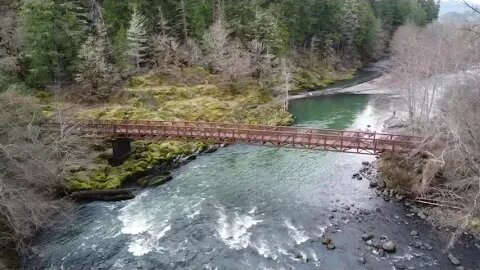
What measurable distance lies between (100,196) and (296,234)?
1500cm

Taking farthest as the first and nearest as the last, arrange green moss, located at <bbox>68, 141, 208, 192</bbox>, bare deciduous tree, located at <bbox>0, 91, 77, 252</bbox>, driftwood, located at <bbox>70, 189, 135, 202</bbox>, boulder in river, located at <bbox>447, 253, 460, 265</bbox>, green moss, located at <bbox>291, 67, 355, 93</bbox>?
green moss, located at <bbox>291, 67, 355, 93</bbox>, green moss, located at <bbox>68, 141, 208, 192</bbox>, driftwood, located at <bbox>70, 189, 135, 202</bbox>, bare deciduous tree, located at <bbox>0, 91, 77, 252</bbox>, boulder in river, located at <bbox>447, 253, 460, 265</bbox>

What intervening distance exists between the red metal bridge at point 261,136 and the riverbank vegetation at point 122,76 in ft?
7.09

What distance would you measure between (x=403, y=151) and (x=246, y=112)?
915 inches

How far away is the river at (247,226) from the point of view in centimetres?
2000

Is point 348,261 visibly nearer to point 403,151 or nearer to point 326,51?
point 403,151

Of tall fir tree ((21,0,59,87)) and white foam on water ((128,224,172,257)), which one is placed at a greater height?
tall fir tree ((21,0,59,87))

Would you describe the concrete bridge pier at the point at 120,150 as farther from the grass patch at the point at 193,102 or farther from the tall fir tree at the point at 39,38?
the tall fir tree at the point at 39,38

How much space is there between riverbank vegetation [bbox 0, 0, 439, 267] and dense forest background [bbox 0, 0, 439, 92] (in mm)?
157

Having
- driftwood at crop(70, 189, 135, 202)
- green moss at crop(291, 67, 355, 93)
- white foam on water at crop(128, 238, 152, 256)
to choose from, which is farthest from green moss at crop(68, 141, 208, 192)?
green moss at crop(291, 67, 355, 93)

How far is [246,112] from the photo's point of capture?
1812 inches

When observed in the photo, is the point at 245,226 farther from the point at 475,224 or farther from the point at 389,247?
the point at 475,224

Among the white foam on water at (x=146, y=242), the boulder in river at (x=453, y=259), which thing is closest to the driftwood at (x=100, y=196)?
the white foam on water at (x=146, y=242)

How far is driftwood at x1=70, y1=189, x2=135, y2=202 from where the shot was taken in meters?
27.5

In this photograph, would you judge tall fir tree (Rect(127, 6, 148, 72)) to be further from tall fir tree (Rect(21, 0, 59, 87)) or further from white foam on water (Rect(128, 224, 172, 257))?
white foam on water (Rect(128, 224, 172, 257))
